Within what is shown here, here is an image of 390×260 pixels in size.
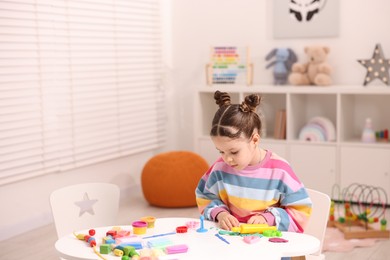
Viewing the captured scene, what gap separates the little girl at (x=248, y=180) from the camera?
2.17m

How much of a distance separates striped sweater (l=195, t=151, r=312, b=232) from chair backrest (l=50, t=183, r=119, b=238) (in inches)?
21.5

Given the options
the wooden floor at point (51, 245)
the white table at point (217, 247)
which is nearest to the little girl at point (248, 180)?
the white table at point (217, 247)

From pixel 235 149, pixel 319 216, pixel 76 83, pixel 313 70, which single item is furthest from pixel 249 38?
pixel 235 149

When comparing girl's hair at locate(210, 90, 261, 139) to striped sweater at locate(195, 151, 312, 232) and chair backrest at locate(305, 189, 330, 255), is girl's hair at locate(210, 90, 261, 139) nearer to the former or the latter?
striped sweater at locate(195, 151, 312, 232)

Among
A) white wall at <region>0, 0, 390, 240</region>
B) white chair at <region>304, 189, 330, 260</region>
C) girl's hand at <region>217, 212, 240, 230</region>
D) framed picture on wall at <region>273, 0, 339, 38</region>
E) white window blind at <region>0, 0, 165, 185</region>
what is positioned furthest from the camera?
framed picture on wall at <region>273, 0, 339, 38</region>

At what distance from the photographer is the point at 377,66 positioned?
464 centimetres

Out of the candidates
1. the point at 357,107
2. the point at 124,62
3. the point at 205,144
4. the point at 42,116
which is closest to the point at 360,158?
the point at 357,107

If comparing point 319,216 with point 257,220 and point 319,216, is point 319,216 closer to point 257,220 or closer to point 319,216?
point 319,216

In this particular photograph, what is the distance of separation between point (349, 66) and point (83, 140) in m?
2.05

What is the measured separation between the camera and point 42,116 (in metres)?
4.19

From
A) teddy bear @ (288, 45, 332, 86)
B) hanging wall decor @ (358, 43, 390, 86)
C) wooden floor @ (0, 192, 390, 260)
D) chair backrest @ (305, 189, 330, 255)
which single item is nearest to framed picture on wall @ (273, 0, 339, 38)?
teddy bear @ (288, 45, 332, 86)

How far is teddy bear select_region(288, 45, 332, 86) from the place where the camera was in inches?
189

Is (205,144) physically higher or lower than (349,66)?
lower

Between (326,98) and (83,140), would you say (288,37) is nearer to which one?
(326,98)
